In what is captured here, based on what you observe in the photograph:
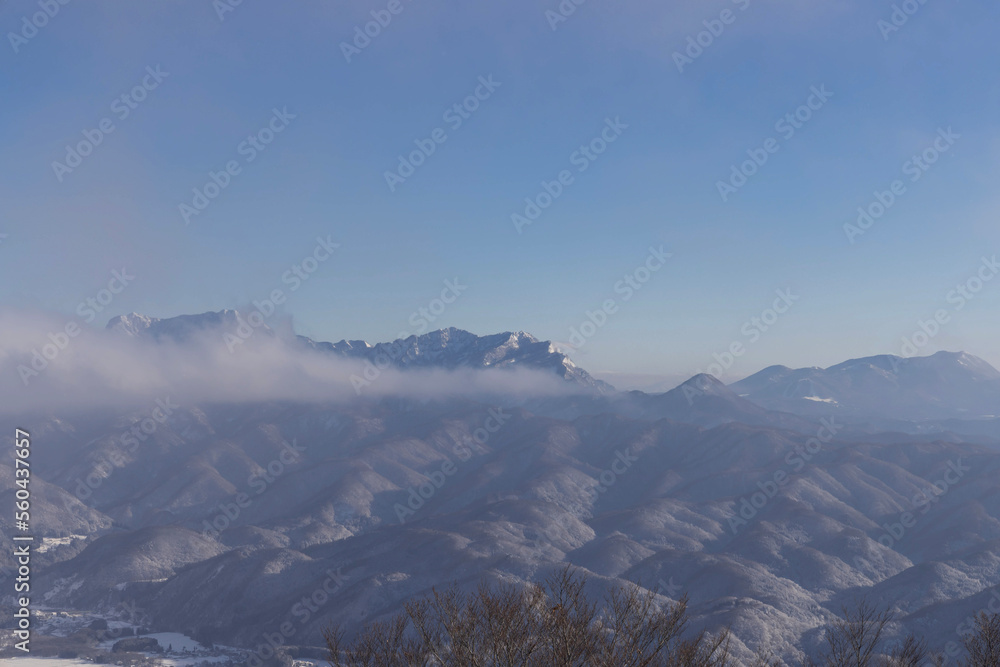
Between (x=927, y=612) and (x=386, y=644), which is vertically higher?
(x=386, y=644)

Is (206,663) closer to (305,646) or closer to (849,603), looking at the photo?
(305,646)

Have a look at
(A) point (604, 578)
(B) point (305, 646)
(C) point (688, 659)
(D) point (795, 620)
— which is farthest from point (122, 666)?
(C) point (688, 659)

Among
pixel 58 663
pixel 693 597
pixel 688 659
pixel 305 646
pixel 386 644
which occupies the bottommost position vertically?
pixel 58 663

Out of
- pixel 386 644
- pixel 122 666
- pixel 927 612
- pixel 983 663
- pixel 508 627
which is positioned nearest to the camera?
pixel 508 627

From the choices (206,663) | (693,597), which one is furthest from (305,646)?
(693,597)

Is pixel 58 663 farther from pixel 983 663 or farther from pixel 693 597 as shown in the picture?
pixel 983 663

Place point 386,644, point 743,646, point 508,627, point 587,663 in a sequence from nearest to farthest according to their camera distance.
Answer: point 508,627 < point 587,663 < point 386,644 < point 743,646

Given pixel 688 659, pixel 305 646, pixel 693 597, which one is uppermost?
pixel 688 659

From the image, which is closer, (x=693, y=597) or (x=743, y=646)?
(x=743, y=646)

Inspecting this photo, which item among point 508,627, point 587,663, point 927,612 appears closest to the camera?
point 508,627
